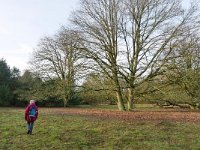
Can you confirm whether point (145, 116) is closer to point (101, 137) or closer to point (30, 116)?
point (101, 137)

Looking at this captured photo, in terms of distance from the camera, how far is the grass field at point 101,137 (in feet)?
39.7

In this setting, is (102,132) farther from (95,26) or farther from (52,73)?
(52,73)

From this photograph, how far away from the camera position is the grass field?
12086mm

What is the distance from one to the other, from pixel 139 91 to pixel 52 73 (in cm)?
1678

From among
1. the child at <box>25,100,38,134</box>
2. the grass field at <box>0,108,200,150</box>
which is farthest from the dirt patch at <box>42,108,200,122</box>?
the child at <box>25,100,38,134</box>

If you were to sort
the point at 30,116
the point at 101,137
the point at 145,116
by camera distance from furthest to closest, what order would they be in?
the point at 145,116, the point at 30,116, the point at 101,137

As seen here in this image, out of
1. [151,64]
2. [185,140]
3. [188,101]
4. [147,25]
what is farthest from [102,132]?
[188,101]

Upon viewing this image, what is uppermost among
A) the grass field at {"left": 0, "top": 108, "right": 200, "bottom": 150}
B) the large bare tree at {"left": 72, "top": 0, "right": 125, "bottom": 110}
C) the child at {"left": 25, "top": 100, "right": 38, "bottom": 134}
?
the large bare tree at {"left": 72, "top": 0, "right": 125, "bottom": 110}

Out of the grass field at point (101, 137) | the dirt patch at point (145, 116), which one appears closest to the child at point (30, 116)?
the grass field at point (101, 137)

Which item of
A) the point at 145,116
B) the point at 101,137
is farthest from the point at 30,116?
the point at 145,116

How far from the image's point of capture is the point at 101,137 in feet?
44.6

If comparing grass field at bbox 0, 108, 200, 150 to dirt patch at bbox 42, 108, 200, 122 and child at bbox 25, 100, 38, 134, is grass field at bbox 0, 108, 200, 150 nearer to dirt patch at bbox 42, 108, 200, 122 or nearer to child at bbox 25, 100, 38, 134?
child at bbox 25, 100, 38, 134

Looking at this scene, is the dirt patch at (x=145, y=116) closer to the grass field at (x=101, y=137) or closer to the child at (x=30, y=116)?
the grass field at (x=101, y=137)

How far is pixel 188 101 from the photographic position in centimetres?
3450
